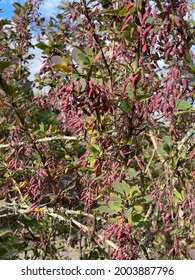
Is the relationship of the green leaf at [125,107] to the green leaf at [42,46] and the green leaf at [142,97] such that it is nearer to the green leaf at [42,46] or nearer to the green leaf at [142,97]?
the green leaf at [142,97]

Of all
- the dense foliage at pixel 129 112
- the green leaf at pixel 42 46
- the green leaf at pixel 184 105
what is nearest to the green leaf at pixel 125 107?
the dense foliage at pixel 129 112

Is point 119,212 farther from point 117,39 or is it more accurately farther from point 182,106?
point 117,39

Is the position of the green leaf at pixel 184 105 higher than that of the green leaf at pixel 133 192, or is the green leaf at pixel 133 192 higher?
the green leaf at pixel 184 105

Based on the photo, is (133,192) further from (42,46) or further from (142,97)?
(42,46)

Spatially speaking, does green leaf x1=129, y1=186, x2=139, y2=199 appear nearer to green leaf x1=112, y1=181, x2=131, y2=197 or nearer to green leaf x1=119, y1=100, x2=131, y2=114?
green leaf x1=112, y1=181, x2=131, y2=197

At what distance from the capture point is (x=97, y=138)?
1.99 meters

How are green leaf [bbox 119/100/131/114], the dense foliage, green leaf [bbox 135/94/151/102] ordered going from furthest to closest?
green leaf [bbox 119/100/131/114] < green leaf [bbox 135/94/151/102] < the dense foliage

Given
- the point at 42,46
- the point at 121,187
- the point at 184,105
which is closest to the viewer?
the point at 184,105

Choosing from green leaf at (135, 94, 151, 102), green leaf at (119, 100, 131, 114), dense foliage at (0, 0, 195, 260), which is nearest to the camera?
dense foliage at (0, 0, 195, 260)

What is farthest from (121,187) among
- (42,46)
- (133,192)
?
(42,46)

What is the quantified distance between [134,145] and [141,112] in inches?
10.2

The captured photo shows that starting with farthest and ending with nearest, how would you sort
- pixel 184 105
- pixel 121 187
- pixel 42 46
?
1. pixel 42 46
2. pixel 121 187
3. pixel 184 105

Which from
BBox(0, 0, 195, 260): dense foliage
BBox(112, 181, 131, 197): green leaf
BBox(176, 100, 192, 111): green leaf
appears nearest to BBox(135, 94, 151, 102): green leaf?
BBox(0, 0, 195, 260): dense foliage
